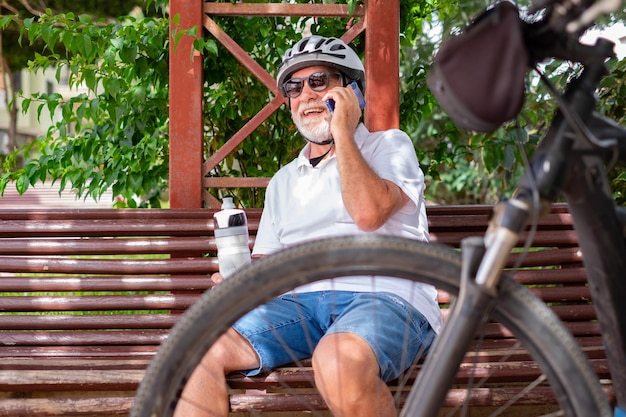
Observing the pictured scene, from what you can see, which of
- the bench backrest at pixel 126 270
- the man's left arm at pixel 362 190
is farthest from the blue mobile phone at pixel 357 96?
the bench backrest at pixel 126 270

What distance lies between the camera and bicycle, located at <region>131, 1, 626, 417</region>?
1616mm

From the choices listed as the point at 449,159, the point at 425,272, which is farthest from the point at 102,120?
the point at 425,272

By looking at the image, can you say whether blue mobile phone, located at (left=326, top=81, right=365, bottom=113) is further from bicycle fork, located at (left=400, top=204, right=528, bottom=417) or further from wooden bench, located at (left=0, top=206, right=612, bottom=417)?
bicycle fork, located at (left=400, top=204, right=528, bottom=417)

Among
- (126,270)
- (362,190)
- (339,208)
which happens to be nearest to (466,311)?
(362,190)

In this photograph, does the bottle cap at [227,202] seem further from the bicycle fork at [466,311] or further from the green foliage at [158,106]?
the bicycle fork at [466,311]

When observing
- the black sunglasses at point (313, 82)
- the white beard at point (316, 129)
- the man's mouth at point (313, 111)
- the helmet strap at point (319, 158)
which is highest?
the black sunglasses at point (313, 82)

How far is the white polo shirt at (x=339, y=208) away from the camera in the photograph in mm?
2783

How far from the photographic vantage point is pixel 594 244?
→ 1.75 meters

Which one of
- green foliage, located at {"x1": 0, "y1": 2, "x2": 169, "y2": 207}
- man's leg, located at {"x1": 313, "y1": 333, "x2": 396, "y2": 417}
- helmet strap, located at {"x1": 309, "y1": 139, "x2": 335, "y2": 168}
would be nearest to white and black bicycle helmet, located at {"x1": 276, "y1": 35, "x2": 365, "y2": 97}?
helmet strap, located at {"x1": 309, "y1": 139, "x2": 335, "y2": 168}

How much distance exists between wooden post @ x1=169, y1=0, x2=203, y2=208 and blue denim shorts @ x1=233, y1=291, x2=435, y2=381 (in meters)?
1.09

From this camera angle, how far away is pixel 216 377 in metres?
2.52

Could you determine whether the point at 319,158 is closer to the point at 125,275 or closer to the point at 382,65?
the point at 382,65

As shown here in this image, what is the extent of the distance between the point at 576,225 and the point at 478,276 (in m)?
0.29

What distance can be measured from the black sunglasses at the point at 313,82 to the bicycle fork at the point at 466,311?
1.64m
